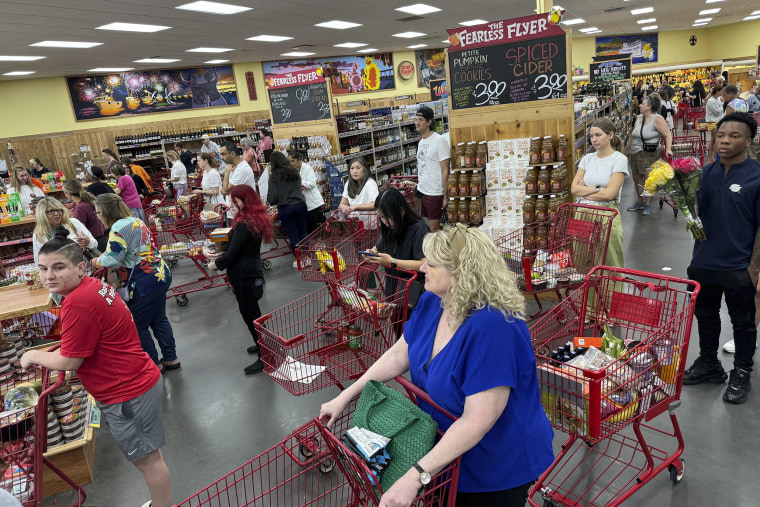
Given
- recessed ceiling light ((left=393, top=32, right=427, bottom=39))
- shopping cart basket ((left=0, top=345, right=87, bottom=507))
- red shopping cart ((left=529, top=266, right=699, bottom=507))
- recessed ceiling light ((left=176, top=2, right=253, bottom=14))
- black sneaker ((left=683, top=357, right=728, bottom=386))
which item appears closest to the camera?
red shopping cart ((left=529, top=266, right=699, bottom=507))

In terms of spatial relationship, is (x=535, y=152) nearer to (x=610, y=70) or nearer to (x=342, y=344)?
(x=342, y=344)

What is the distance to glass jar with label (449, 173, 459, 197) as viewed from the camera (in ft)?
20.8

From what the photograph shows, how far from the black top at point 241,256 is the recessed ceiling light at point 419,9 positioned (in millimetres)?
9293

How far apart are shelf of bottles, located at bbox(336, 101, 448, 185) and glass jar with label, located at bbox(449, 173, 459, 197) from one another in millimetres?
3176

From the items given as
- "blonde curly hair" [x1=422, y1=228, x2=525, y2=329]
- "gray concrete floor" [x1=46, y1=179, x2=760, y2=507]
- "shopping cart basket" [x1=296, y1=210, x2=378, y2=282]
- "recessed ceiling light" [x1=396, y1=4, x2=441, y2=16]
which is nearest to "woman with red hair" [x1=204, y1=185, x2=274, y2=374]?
"shopping cart basket" [x1=296, y1=210, x2=378, y2=282]

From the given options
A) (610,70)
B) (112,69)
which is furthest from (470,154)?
(112,69)

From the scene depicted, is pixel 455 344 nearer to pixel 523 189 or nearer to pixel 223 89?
pixel 523 189

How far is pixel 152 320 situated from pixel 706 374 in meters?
4.57

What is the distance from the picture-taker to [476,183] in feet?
20.3

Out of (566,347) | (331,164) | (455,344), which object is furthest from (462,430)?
(331,164)

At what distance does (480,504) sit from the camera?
1.90 meters

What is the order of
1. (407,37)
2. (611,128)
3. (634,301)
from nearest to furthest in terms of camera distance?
(634,301)
(611,128)
(407,37)

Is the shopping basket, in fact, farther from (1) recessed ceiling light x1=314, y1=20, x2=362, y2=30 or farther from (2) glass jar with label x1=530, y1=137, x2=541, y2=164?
(1) recessed ceiling light x1=314, y1=20, x2=362, y2=30

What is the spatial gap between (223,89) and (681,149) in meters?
15.2
